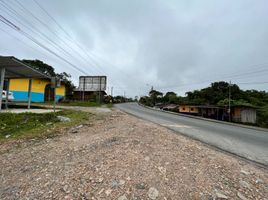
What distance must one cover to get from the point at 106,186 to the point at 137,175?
1.88ft

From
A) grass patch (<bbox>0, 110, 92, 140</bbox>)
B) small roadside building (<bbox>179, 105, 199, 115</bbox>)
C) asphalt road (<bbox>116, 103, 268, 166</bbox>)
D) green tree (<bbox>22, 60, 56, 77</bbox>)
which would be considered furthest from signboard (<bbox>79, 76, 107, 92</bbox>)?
grass patch (<bbox>0, 110, 92, 140</bbox>)

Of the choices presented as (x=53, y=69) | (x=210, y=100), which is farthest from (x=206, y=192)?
(x=53, y=69)

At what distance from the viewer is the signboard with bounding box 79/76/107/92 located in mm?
41344

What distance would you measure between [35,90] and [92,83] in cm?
1792

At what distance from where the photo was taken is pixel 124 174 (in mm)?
2914

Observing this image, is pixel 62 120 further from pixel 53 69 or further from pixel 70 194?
pixel 53 69

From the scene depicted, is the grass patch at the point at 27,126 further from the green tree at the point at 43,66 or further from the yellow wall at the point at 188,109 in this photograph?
the green tree at the point at 43,66

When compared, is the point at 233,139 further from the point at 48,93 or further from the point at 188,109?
the point at 188,109

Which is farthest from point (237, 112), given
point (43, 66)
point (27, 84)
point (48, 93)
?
point (43, 66)

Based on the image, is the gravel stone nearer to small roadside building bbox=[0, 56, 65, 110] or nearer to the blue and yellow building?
small roadside building bbox=[0, 56, 65, 110]

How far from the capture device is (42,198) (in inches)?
93.9

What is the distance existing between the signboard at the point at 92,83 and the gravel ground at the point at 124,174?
3767 cm

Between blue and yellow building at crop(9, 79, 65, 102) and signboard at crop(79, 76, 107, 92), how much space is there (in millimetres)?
11824

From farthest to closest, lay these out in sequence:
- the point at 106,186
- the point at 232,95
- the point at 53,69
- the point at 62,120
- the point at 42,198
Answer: the point at 53,69 < the point at 232,95 < the point at 62,120 < the point at 106,186 < the point at 42,198
